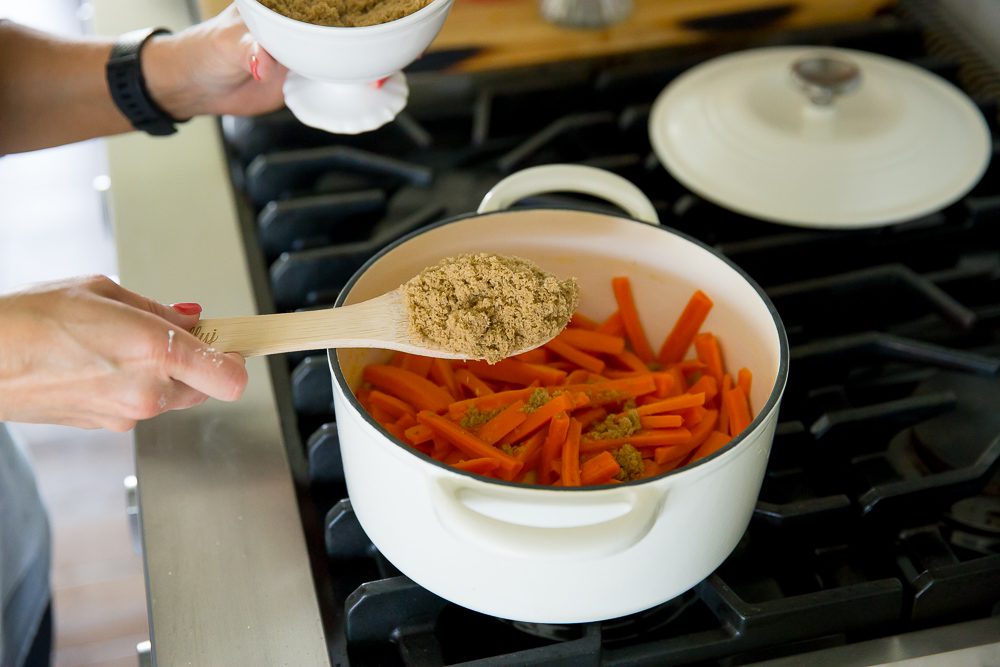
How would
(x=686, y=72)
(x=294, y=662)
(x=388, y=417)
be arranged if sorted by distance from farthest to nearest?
1. (x=686, y=72)
2. (x=388, y=417)
3. (x=294, y=662)

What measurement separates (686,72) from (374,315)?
2.24ft

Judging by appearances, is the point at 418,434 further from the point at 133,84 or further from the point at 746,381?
the point at 133,84

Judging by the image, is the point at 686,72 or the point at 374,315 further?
the point at 686,72

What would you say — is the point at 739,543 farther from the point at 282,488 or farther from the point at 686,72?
the point at 686,72

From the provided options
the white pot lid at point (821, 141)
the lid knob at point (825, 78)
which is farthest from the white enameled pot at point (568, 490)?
the lid knob at point (825, 78)

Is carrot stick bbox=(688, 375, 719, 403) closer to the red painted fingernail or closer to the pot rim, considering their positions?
the pot rim

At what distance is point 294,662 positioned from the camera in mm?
704

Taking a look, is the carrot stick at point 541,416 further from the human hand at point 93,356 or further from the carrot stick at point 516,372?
the human hand at point 93,356

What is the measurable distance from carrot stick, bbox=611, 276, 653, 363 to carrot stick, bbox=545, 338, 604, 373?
0.05 metres

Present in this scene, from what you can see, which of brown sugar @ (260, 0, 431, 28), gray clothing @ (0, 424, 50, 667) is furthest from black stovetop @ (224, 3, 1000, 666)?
gray clothing @ (0, 424, 50, 667)

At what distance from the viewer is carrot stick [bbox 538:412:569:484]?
29.5 inches

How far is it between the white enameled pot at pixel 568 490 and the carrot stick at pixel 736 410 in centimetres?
2

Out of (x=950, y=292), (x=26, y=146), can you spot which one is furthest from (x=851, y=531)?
(x=26, y=146)

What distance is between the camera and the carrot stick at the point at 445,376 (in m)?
0.83
